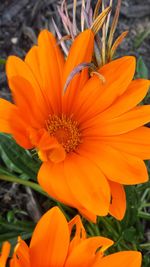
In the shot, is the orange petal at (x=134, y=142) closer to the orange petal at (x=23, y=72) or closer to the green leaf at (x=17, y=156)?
the orange petal at (x=23, y=72)

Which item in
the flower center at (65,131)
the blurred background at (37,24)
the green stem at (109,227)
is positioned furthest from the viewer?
the blurred background at (37,24)

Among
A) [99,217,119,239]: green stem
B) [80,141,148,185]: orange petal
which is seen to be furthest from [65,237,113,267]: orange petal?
[99,217,119,239]: green stem

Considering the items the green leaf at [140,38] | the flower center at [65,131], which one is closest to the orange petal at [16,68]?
the flower center at [65,131]

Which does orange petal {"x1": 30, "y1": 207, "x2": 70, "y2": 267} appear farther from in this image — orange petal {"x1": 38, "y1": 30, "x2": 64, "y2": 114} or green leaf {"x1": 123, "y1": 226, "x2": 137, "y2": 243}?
green leaf {"x1": 123, "y1": 226, "x2": 137, "y2": 243}

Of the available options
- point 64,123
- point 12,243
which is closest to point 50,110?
point 64,123

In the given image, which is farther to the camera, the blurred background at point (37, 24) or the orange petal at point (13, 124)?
the blurred background at point (37, 24)

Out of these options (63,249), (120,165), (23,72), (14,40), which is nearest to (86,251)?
(63,249)
